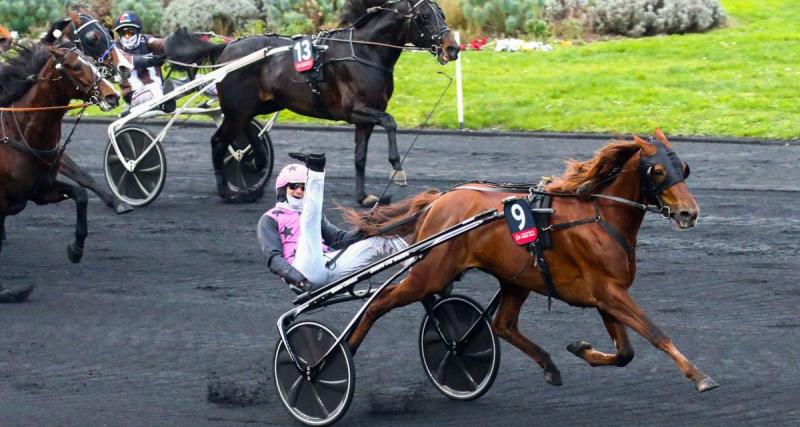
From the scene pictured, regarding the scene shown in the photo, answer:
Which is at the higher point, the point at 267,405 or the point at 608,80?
the point at 267,405

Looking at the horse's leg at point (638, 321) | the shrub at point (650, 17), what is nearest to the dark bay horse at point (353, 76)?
the horse's leg at point (638, 321)

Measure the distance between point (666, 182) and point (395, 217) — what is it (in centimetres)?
147

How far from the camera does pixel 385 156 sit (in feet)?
43.9

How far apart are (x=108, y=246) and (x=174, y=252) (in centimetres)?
59

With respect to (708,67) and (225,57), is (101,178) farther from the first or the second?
(708,67)

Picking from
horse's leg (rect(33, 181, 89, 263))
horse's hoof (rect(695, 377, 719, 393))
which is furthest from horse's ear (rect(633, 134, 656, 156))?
horse's leg (rect(33, 181, 89, 263))

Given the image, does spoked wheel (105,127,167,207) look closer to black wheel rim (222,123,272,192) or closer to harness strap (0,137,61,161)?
black wheel rim (222,123,272,192)

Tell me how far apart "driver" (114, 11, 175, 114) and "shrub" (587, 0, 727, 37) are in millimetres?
8527

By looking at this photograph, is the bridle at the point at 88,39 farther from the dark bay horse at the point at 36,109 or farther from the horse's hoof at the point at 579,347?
the horse's hoof at the point at 579,347

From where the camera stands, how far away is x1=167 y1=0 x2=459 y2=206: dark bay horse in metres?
11.0

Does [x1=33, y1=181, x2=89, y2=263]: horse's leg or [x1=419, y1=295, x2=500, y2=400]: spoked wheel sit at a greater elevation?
[x1=419, y1=295, x2=500, y2=400]: spoked wheel

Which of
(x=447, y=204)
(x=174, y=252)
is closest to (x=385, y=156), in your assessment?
(x=174, y=252)

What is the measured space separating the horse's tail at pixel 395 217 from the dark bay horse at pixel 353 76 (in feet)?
12.1

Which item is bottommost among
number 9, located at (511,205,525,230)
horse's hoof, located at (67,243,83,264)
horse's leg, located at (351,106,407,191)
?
horse's hoof, located at (67,243,83,264)
